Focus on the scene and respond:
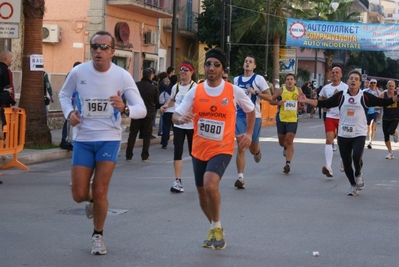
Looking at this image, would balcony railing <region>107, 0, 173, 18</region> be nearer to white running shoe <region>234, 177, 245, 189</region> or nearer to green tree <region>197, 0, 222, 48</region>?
green tree <region>197, 0, 222, 48</region>

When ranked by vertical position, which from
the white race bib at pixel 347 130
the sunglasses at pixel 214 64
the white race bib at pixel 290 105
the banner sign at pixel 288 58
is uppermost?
the banner sign at pixel 288 58

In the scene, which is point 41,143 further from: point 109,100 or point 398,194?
point 109,100

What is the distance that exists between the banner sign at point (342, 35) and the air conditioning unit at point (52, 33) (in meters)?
11.6

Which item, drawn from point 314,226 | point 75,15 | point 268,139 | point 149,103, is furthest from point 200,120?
point 75,15

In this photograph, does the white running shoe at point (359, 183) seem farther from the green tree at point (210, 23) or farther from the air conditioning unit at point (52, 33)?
the green tree at point (210, 23)

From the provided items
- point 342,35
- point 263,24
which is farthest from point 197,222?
point 263,24

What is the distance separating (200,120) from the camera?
7684 millimetres

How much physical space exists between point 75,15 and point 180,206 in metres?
22.8

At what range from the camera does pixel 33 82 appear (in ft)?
56.3

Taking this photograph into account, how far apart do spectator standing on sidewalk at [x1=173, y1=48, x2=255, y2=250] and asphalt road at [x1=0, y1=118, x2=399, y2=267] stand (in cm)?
45

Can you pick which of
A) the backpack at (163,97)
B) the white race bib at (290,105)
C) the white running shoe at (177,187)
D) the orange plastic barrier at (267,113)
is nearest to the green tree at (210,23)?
the orange plastic barrier at (267,113)

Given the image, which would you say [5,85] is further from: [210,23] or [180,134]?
[210,23]

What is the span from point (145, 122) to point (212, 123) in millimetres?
9110

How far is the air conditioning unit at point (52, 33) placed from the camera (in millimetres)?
31641
